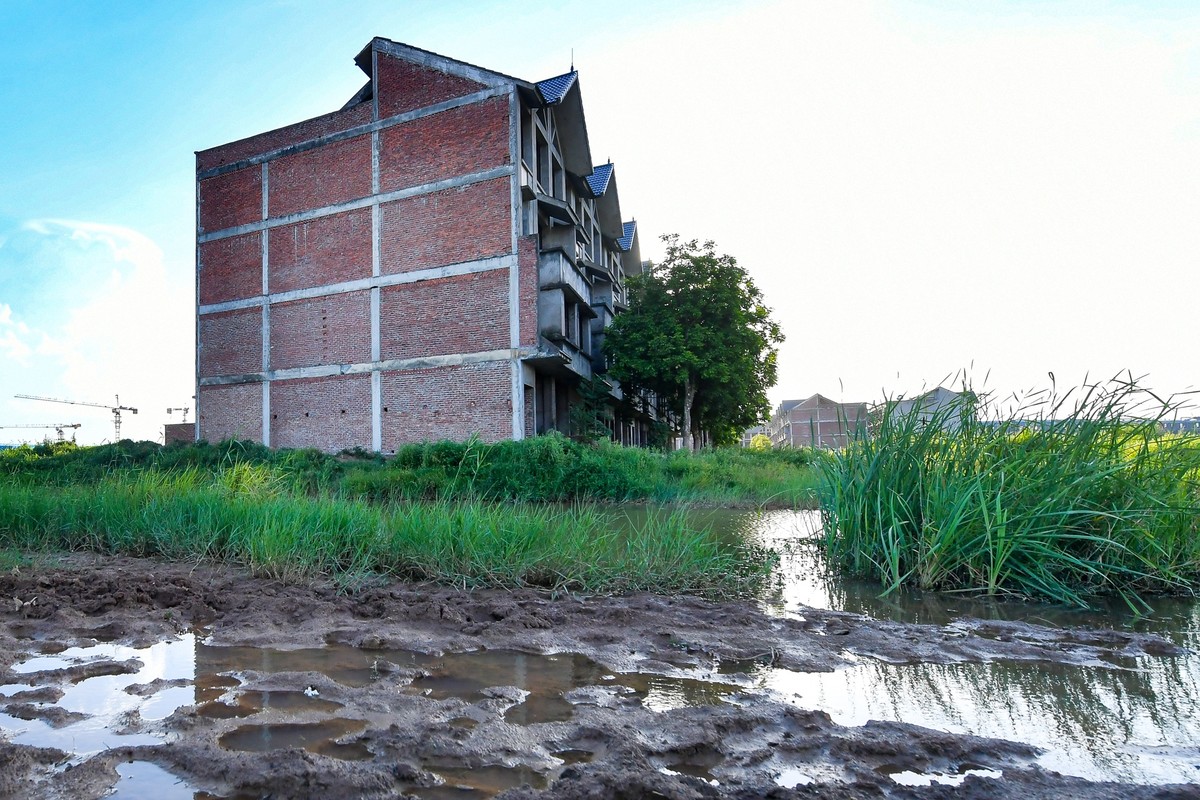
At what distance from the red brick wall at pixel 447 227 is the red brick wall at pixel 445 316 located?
710mm

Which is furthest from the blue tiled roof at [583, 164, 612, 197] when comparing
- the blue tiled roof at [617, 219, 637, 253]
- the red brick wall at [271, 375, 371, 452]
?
the red brick wall at [271, 375, 371, 452]

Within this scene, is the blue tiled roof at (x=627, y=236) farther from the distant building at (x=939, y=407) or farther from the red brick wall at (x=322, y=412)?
the distant building at (x=939, y=407)

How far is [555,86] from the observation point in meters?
21.6

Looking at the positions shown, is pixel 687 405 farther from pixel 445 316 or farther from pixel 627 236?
pixel 627 236

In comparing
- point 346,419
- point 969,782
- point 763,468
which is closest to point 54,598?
point 969,782

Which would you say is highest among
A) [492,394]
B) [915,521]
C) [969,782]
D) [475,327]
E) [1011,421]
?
[475,327]

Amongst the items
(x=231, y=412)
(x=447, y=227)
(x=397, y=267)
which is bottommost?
(x=231, y=412)

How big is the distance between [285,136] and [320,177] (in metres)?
2.29

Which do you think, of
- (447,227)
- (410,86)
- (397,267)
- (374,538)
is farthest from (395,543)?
(410,86)

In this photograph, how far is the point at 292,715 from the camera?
253 cm

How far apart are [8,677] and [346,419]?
751 inches

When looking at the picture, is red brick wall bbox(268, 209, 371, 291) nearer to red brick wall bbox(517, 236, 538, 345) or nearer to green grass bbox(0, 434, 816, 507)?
red brick wall bbox(517, 236, 538, 345)

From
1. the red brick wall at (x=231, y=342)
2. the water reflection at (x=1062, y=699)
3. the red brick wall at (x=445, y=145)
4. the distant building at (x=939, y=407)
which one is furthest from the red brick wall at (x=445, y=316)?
the water reflection at (x=1062, y=699)

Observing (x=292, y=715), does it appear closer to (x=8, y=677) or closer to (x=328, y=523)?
(x=8, y=677)
